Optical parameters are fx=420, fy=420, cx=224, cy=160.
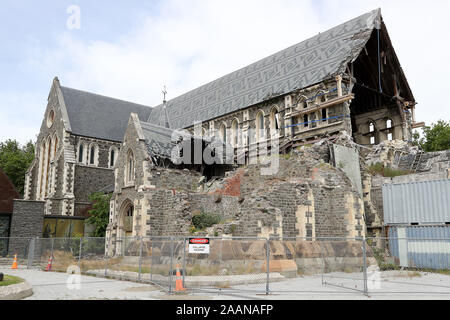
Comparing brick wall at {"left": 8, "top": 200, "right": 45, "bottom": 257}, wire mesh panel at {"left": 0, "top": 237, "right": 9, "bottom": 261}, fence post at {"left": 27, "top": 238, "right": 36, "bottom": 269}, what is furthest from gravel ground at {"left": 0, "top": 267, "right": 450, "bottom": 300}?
brick wall at {"left": 8, "top": 200, "right": 45, "bottom": 257}

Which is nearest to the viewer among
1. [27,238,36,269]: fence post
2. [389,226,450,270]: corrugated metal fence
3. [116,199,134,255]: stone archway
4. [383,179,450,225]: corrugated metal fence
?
[389,226,450,270]: corrugated metal fence

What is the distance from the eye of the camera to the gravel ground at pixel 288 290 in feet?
36.8

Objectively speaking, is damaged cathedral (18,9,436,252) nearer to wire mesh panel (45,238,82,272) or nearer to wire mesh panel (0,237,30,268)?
wire mesh panel (45,238,82,272)

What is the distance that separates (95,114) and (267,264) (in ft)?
125

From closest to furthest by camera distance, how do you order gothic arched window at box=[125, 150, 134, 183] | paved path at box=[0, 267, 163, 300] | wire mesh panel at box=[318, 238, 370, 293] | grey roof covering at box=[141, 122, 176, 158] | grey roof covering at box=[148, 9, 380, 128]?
paved path at box=[0, 267, 163, 300], wire mesh panel at box=[318, 238, 370, 293], grey roof covering at box=[141, 122, 176, 158], gothic arched window at box=[125, 150, 134, 183], grey roof covering at box=[148, 9, 380, 128]

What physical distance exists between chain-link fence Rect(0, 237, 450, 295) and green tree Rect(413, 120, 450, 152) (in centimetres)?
2437

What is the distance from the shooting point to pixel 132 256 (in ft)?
56.3

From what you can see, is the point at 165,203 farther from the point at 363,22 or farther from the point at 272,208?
the point at 363,22

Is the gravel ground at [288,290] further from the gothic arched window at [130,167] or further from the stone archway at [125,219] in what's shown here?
the gothic arched window at [130,167]

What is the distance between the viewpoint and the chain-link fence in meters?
13.1

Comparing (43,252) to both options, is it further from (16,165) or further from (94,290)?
(16,165)

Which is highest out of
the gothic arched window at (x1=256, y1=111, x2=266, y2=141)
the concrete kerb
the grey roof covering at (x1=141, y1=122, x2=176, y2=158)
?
the gothic arched window at (x1=256, y1=111, x2=266, y2=141)

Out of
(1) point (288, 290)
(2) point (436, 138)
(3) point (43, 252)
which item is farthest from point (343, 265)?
(2) point (436, 138)

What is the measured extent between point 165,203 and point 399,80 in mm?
23732
